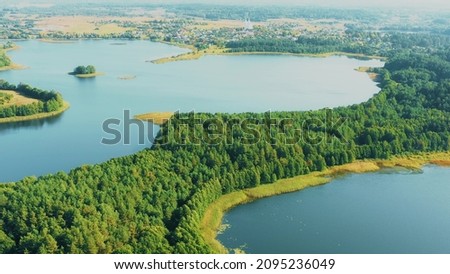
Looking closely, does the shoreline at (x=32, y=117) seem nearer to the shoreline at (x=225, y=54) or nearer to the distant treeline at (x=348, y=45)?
the shoreline at (x=225, y=54)

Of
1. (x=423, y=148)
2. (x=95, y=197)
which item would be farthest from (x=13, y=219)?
(x=423, y=148)

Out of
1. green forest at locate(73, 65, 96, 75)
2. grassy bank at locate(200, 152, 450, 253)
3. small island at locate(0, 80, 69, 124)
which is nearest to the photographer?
grassy bank at locate(200, 152, 450, 253)

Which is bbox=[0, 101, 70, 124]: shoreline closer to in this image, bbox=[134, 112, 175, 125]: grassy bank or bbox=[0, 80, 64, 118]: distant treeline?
bbox=[0, 80, 64, 118]: distant treeline

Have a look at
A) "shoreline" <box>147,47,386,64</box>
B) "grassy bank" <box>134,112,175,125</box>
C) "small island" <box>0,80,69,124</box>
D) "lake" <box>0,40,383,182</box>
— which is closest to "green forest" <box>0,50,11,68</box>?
"lake" <box>0,40,383,182</box>

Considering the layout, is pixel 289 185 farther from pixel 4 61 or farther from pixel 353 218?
pixel 4 61

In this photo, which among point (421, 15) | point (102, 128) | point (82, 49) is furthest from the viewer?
point (421, 15)

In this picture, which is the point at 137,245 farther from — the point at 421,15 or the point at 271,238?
the point at 421,15

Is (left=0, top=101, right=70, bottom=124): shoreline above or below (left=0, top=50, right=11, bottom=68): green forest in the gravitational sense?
below

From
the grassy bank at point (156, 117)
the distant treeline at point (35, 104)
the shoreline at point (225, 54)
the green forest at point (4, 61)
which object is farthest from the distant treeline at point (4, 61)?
the grassy bank at point (156, 117)
